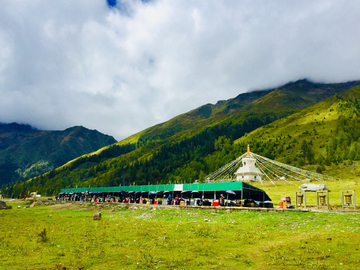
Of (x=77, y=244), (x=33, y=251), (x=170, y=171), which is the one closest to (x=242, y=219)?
(x=77, y=244)

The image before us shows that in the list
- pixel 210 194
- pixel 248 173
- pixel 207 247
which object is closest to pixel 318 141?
pixel 248 173

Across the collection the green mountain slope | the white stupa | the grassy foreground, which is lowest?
the grassy foreground

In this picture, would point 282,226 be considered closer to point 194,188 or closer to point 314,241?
point 314,241

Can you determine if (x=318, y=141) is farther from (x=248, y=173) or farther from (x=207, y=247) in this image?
(x=207, y=247)

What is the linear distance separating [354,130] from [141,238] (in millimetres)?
180632

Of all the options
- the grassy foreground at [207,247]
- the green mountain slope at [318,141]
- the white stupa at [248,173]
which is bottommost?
the grassy foreground at [207,247]

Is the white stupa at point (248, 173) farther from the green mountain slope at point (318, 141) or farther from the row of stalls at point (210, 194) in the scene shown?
the row of stalls at point (210, 194)

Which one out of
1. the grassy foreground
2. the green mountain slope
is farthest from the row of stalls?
the green mountain slope

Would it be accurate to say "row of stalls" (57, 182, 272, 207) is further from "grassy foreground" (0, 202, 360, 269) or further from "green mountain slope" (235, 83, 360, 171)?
"green mountain slope" (235, 83, 360, 171)

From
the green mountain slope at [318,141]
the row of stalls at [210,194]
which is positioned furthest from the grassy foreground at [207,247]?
the green mountain slope at [318,141]

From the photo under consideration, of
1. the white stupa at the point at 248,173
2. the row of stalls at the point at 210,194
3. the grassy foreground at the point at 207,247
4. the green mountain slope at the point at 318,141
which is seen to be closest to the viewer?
the grassy foreground at the point at 207,247

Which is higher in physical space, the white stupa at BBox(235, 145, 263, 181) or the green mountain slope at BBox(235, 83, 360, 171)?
the green mountain slope at BBox(235, 83, 360, 171)

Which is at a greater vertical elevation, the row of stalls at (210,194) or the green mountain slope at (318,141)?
the green mountain slope at (318,141)

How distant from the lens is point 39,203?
69.6 meters
